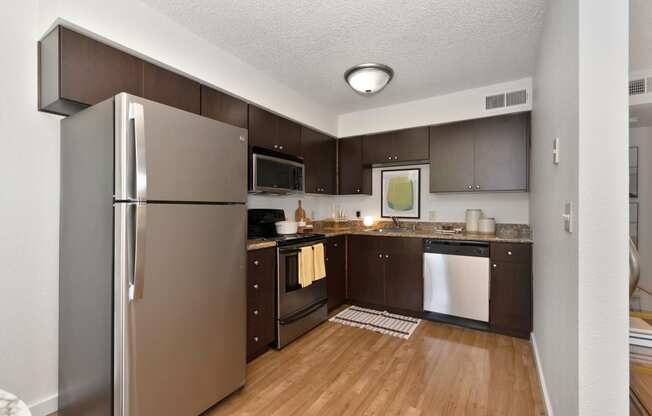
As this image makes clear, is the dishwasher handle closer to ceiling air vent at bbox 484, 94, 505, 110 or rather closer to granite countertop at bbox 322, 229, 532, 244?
granite countertop at bbox 322, 229, 532, 244

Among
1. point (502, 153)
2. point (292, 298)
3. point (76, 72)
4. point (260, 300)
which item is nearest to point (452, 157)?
point (502, 153)

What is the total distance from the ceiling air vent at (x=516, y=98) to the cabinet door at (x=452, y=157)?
42 cm

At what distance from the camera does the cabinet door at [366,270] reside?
3524 millimetres

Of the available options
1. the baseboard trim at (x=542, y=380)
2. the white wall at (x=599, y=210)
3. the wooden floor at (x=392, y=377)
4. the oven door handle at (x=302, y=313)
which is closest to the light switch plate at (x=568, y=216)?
the white wall at (x=599, y=210)

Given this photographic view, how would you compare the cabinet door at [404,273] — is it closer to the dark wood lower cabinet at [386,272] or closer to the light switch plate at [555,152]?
the dark wood lower cabinet at [386,272]

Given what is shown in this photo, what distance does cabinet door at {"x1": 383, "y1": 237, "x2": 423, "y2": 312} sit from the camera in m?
3.30

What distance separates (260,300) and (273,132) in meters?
1.67

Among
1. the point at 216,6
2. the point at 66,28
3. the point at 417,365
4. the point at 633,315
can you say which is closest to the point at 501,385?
the point at 417,365

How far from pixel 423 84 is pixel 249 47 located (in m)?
1.87

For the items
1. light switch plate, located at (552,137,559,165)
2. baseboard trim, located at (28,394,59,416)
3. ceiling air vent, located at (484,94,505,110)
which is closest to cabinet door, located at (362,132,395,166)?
ceiling air vent, located at (484,94,505,110)

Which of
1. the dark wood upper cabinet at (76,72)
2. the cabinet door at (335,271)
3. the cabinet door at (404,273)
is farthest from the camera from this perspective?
the cabinet door at (335,271)

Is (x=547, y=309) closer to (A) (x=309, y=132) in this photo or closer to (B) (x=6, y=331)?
(A) (x=309, y=132)

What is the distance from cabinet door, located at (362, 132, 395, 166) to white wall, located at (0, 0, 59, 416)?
3125 mm

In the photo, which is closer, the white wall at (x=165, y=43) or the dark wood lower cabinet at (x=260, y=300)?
the white wall at (x=165, y=43)
